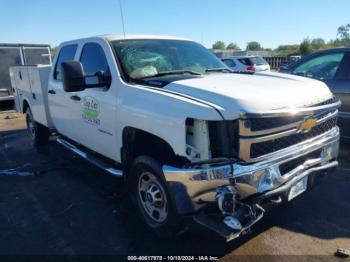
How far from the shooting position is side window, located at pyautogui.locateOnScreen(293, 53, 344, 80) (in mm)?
5984

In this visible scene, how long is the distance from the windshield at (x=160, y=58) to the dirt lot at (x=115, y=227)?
170 centimetres

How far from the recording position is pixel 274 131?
3045 mm

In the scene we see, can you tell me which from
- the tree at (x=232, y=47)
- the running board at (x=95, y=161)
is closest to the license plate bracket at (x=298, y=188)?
the running board at (x=95, y=161)

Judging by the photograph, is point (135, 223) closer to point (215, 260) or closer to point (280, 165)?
point (215, 260)

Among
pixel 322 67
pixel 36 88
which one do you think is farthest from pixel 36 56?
pixel 322 67

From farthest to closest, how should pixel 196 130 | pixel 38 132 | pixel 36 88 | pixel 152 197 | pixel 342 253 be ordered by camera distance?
pixel 38 132
pixel 36 88
pixel 152 197
pixel 342 253
pixel 196 130

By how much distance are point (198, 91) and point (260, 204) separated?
3.67 ft

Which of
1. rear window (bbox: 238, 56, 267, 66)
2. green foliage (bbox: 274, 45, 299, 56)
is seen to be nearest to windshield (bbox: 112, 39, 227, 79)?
rear window (bbox: 238, 56, 267, 66)

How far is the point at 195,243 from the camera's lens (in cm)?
356

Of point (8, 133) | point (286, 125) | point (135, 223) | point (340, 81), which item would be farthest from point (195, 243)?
point (8, 133)

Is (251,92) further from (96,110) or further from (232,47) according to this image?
(232,47)

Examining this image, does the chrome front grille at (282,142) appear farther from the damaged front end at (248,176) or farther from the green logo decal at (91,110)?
the green logo decal at (91,110)

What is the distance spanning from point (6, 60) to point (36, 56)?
1.15 meters

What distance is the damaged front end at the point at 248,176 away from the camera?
9.46 ft
